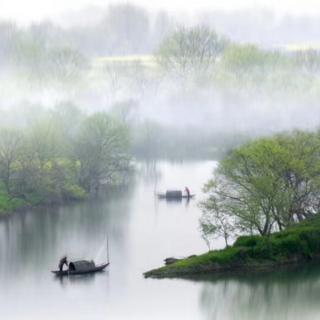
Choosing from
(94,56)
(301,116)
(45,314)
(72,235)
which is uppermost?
(94,56)

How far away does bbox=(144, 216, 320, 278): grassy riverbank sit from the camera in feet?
128

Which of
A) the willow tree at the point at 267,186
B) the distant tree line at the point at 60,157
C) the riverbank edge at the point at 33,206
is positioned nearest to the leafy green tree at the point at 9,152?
the distant tree line at the point at 60,157

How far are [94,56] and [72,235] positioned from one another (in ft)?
141

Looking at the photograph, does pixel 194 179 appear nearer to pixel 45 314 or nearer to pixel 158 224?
pixel 158 224

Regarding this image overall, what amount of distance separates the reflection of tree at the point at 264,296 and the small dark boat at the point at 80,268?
364 centimetres

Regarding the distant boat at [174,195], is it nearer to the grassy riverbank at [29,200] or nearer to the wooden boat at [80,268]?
the grassy riverbank at [29,200]

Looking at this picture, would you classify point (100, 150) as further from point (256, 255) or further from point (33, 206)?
point (256, 255)

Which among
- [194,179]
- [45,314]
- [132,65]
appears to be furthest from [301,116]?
[45,314]

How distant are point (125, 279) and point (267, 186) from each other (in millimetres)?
5564

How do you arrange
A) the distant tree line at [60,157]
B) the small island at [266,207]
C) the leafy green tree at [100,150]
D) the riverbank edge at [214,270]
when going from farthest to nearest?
1. the leafy green tree at [100,150]
2. the distant tree line at [60,157]
3. the small island at [266,207]
4. the riverbank edge at [214,270]

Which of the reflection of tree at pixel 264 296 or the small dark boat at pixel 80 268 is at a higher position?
the small dark boat at pixel 80 268

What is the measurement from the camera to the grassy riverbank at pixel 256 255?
38938mm

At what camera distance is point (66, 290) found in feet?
123

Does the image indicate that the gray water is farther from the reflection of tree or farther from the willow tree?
the willow tree
